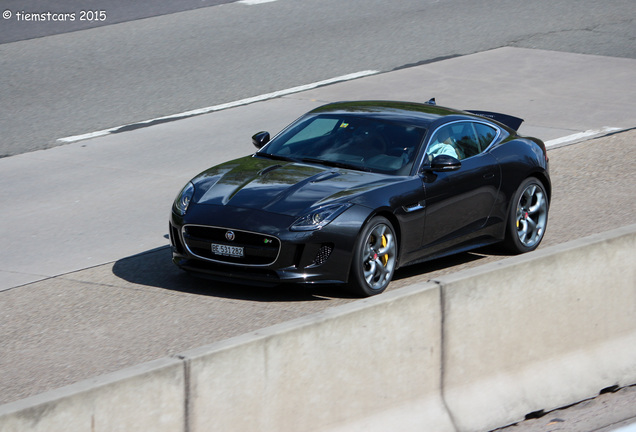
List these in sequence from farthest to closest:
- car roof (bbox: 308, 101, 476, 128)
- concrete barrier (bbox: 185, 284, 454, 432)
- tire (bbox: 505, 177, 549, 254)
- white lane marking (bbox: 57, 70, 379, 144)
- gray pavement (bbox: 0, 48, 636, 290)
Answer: white lane marking (bbox: 57, 70, 379, 144) → gray pavement (bbox: 0, 48, 636, 290) → tire (bbox: 505, 177, 549, 254) → car roof (bbox: 308, 101, 476, 128) → concrete barrier (bbox: 185, 284, 454, 432)

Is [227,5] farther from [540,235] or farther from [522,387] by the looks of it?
[522,387]

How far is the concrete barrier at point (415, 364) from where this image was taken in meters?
4.99

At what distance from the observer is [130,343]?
24.6 ft

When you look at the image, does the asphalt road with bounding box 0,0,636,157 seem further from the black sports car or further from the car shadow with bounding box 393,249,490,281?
the car shadow with bounding box 393,249,490,281

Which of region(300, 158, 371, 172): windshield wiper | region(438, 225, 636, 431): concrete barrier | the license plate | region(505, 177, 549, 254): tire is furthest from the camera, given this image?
region(505, 177, 549, 254): tire

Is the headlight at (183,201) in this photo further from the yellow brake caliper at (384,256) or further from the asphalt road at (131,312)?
the yellow brake caliper at (384,256)

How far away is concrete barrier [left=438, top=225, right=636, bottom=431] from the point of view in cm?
633

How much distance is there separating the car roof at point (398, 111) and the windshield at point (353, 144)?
0.11m

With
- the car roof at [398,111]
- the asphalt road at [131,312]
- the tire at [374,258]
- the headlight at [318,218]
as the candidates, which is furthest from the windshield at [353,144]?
the asphalt road at [131,312]

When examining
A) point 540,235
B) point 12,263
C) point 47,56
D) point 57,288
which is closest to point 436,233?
point 540,235

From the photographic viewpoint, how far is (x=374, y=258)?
27.6 feet

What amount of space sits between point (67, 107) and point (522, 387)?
408 inches

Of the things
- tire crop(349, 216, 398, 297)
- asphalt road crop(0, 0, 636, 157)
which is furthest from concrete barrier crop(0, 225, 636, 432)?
asphalt road crop(0, 0, 636, 157)

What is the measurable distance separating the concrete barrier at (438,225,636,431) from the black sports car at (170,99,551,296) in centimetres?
184
